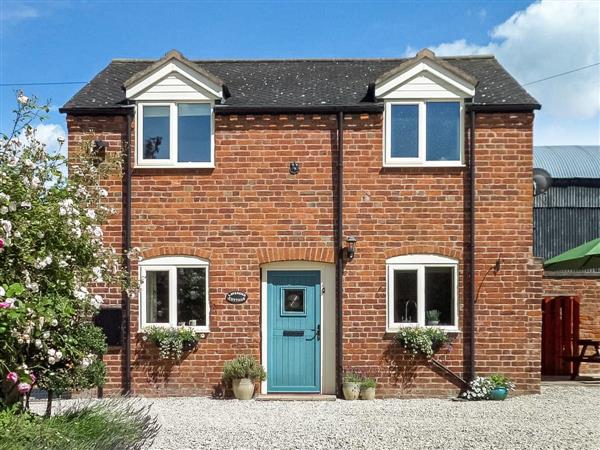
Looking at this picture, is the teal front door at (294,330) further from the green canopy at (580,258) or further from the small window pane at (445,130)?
the green canopy at (580,258)

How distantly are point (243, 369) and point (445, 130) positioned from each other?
5.64 meters

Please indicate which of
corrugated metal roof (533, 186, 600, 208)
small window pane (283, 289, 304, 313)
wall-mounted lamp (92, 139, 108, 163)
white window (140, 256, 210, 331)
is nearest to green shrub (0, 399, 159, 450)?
white window (140, 256, 210, 331)

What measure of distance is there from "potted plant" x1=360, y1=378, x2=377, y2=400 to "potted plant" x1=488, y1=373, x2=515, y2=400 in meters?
2.03

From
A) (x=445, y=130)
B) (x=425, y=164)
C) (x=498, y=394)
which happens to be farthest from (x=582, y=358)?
(x=445, y=130)

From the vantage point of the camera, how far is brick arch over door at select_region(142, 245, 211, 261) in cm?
1358

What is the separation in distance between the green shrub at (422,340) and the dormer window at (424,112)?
2992 mm

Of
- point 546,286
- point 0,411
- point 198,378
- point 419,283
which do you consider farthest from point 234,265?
point 546,286

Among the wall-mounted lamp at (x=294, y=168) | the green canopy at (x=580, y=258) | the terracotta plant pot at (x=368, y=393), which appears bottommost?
the terracotta plant pot at (x=368, y=393)

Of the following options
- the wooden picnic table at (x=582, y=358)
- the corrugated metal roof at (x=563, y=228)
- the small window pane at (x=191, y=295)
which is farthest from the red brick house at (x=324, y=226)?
the corrugated metal roof at (x=563, y=228)

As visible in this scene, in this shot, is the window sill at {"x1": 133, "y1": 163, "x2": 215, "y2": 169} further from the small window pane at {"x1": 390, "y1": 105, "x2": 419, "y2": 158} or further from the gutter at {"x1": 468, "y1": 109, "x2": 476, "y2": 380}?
the gutter at {"x1": 468, "y1": 109, "x2": 476, "y2": 380}

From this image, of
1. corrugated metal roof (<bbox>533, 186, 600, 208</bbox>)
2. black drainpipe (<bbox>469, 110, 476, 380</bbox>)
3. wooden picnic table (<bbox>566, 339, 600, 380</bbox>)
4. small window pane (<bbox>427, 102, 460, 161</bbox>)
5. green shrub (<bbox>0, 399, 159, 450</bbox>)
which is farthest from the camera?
corrugated metal roof (<bbox>533, 186, 600, 208</bbox>)

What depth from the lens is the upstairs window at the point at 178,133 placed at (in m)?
13.8

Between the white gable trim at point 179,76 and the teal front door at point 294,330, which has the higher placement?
the white gable trim at point 179,76

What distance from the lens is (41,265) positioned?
7879 millimetres
